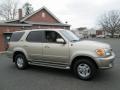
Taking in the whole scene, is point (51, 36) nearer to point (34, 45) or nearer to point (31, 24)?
point (34, 45)

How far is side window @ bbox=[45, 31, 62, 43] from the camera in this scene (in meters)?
7.25

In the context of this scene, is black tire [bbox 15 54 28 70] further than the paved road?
Yes

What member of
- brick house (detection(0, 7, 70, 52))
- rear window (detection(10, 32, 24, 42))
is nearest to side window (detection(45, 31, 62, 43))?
rear window (detection(10, 32, 24, 42))

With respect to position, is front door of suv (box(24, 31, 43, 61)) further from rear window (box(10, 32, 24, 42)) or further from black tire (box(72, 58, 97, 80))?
black tire (box(72, 58, 97, 80))

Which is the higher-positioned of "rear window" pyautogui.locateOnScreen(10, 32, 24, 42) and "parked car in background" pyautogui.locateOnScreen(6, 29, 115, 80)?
"rear window" pyautogui.locateOnScreen(10, 32, 24, 42)

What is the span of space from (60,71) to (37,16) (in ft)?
83.6

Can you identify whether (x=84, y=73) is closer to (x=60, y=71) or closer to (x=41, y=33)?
(x=60, y=71)

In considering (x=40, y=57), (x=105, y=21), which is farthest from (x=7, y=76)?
(x=105, y=21)

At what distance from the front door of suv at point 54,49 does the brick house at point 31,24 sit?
12058 mm

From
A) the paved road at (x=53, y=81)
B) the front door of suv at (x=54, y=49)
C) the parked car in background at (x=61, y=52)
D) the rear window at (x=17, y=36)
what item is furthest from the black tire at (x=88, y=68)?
the rear window at (x=17, y=36)

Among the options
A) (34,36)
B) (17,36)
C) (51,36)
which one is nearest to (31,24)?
(17,36)

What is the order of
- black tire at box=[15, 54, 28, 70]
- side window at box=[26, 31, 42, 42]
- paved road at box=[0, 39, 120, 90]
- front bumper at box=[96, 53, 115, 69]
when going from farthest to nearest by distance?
black tire at box=[15, 54, 28, 70] < side window at box=[26, 31, 42, 42] < front bumper at box=[96, 53, 115, 69] < paved road at box=[0, 39, 120, 90]

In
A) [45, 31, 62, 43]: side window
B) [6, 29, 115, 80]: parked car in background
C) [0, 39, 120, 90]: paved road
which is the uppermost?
[45, 31, 62, 43]: side window

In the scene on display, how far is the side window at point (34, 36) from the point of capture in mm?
7785
